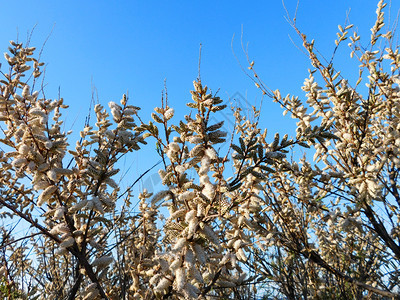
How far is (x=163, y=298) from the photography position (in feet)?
5.39

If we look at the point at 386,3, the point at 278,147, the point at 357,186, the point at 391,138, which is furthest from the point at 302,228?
the point at 386,3

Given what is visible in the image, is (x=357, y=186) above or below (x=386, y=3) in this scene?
below

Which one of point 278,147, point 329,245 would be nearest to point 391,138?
point 329,245

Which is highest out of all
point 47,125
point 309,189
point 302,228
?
point 47,125

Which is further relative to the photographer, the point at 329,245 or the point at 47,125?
the point at 329,245

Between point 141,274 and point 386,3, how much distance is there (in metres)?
3.59

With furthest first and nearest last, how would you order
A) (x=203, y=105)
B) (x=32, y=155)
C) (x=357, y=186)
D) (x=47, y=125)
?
(x=357, y=186) < (x=47, y=125) < (x=32, y=155) < (x=203, y=105)

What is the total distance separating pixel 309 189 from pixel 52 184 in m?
2.19

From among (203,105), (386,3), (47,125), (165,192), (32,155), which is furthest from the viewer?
(386,3)

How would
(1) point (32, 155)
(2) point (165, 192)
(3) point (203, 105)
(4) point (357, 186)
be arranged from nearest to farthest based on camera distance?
1. (3) point (203, 105)
2. (2) point (165, 192)
3. (1) point (32, 155)
4. (4) point (357, 186)

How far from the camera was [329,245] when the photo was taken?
134 inches

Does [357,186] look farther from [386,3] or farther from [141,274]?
[386,3]

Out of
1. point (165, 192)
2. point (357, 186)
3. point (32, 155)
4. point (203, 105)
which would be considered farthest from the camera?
point (357, 186)

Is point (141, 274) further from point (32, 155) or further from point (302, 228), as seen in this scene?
point (302, 228)
